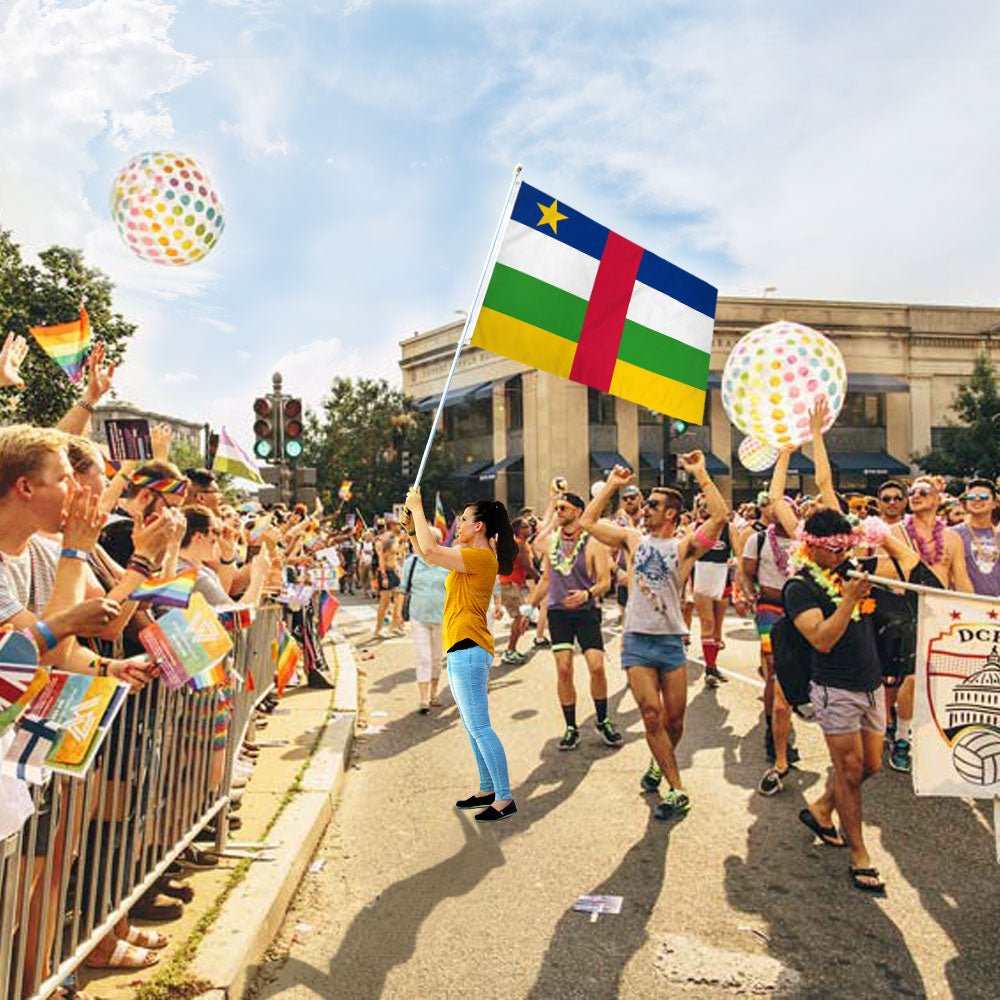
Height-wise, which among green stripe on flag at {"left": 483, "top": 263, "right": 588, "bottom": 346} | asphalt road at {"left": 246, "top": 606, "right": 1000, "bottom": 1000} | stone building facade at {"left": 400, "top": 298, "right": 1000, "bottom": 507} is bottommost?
asphalt road at {"left": 246, "top": 606, "right": 1000, "bottom": 1000}

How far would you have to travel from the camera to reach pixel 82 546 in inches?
111

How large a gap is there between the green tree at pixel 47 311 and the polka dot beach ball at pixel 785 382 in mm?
23954

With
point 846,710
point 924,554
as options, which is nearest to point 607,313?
point 924,554

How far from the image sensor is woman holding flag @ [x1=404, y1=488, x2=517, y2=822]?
5.16 metres

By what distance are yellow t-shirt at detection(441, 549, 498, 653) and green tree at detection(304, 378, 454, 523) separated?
3322 centimetres

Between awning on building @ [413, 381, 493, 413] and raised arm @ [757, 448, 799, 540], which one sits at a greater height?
awning on building @ [413, 381, 493, 413]

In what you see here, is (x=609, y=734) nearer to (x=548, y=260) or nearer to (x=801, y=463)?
(x=548, y=260)

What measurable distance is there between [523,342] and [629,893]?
12.6ft

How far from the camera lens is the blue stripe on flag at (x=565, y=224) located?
6.76 metres

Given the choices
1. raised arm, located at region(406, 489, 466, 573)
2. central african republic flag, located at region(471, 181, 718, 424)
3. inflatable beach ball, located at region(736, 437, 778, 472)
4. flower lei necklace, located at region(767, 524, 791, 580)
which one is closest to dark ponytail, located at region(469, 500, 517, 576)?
raised arm, located at region(406, 489, 466, 573)

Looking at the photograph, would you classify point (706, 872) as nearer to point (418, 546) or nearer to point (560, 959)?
point (560, 959)

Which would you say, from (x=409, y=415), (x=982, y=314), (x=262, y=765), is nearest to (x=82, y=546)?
(x=262, y=765)

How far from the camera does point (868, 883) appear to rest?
14.9ft

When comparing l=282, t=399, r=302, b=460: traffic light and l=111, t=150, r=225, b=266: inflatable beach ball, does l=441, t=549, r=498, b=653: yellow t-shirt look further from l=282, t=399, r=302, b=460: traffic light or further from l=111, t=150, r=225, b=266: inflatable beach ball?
l=282, t=399, r=302, b=460: traffic light
